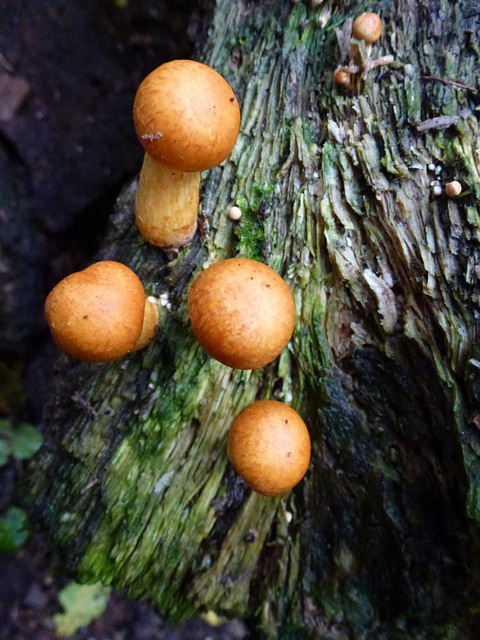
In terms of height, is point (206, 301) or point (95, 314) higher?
point (206, 301)

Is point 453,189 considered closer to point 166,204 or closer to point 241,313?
point 241,313

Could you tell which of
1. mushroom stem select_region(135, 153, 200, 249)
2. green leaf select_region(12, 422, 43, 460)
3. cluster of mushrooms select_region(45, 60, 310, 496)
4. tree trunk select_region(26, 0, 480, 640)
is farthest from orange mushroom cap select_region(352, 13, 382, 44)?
green leaf select_region(12, 422, 43, 460)

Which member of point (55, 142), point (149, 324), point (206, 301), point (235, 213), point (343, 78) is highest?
point (343, 78)

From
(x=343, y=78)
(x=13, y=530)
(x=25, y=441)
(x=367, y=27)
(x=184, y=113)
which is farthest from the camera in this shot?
(x=25, y=441)

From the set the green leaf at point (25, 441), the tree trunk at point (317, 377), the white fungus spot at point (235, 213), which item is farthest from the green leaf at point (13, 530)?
the white fungus spot at point (235, 213)

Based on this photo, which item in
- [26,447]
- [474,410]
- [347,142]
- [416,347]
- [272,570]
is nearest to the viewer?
[474,410]

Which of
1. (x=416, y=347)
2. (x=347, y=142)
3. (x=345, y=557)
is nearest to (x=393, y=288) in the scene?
(x=416, y=347)

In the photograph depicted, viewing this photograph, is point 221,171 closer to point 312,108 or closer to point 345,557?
point 312,108

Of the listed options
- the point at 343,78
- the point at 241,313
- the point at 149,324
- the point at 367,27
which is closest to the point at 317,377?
the point at 241,313
